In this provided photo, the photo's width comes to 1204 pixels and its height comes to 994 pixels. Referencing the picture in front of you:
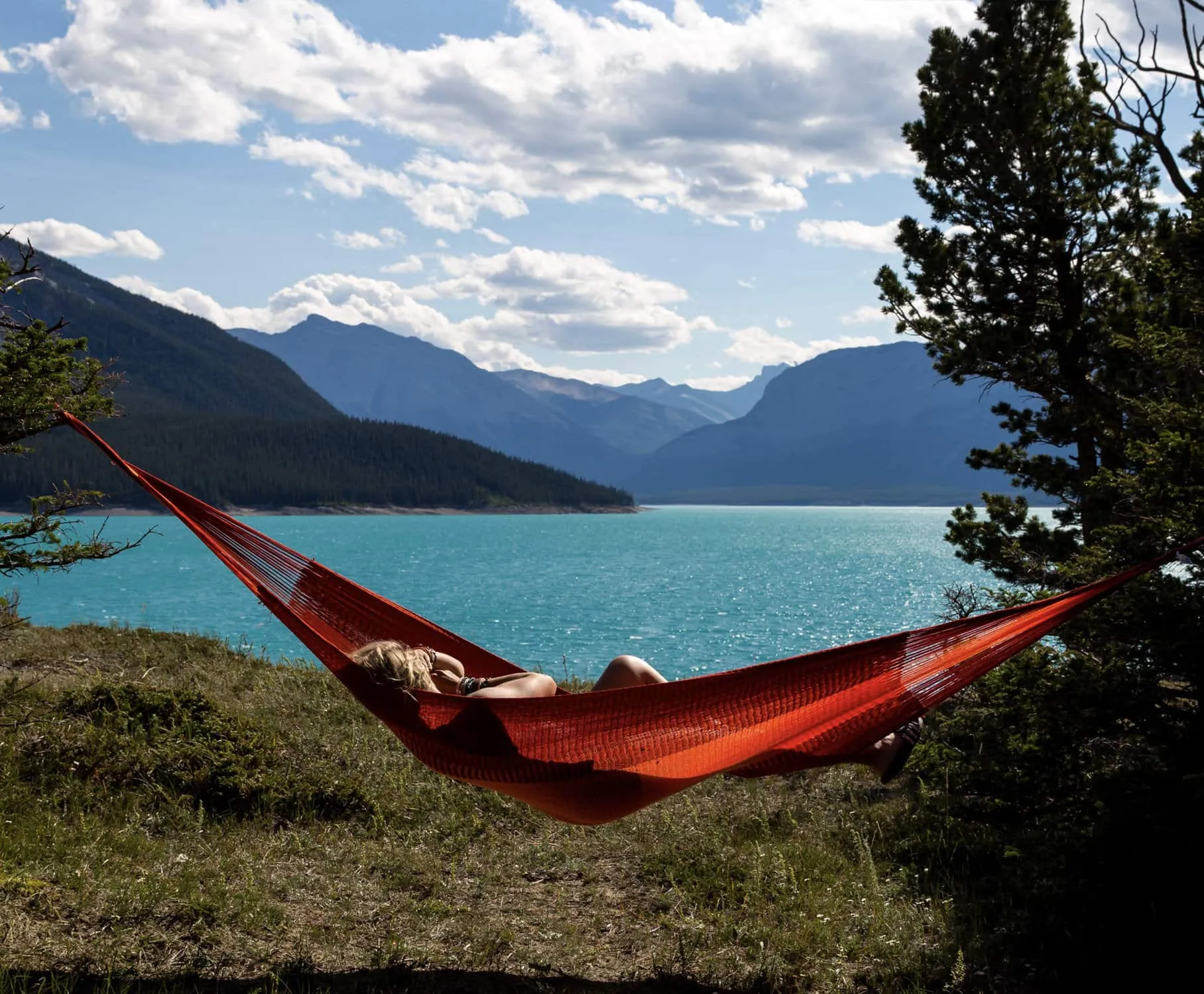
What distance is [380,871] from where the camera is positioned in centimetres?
375

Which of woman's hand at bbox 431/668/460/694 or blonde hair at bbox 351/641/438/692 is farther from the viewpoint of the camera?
woman's hand at bbox 431/668/460/694

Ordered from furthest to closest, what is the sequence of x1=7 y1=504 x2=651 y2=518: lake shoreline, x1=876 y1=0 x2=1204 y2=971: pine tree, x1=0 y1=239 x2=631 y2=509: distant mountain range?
x1=7 y1=504 x2=651 y2=518: lake shoreline, x1=0 y1=239 x2=631 y2=509: distant mountain range, x1=876 y1=0 x2=1204 y2=971: pine tree

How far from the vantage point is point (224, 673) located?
23.0 ft

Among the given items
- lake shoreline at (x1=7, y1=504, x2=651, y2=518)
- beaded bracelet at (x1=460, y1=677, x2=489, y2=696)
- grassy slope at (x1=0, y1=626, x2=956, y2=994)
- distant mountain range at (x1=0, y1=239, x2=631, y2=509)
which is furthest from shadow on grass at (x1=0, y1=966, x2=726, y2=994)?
lake shoreline at (x1=7, y1=504, x2=651, y2=518)

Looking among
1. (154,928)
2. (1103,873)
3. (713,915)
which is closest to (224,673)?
(154,928)

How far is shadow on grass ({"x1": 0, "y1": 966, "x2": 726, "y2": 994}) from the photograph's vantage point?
259cm

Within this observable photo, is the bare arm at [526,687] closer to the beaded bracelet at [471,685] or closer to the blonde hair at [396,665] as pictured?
the beaded bracelet at [471,685]

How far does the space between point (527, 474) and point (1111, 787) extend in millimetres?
98836

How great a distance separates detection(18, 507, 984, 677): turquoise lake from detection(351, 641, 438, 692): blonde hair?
1069 millimetres

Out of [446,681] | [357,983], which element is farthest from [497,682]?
[357,983]

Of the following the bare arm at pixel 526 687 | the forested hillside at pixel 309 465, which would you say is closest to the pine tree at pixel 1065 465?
the bare arm at pixel 526 687

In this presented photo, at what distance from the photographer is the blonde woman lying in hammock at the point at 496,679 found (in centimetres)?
328

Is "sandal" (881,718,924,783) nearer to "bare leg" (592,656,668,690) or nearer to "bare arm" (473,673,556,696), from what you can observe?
"bare leg" (592,656,668,690)

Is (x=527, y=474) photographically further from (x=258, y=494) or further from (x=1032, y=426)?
(x=1032, y=426)
